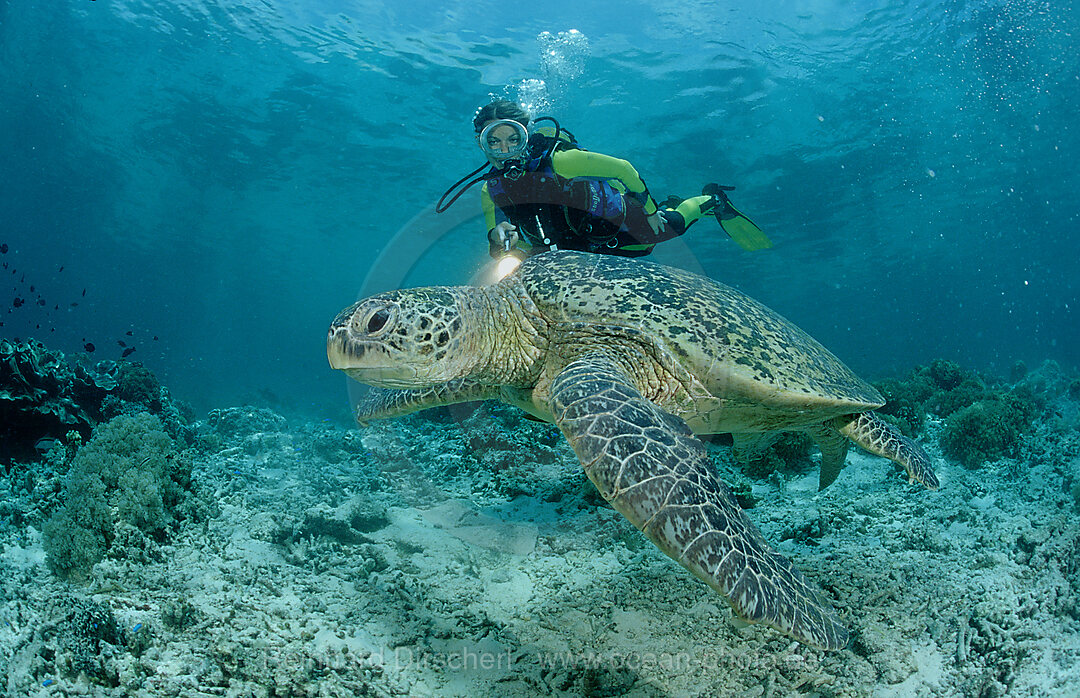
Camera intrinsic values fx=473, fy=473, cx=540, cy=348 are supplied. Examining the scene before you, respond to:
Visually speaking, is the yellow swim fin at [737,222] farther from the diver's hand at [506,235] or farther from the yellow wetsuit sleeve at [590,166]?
the diver's hand at [506,235]

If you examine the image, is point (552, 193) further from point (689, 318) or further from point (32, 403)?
point (32, 403)

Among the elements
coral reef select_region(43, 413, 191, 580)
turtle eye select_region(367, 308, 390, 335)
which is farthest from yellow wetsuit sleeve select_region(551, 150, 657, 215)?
coral reef select_region(43, 413, 191, 580)

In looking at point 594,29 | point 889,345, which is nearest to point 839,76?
point 594,29

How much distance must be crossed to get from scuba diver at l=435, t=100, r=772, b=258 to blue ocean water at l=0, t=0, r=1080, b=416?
975cm

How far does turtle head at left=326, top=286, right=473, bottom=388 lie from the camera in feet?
9.39

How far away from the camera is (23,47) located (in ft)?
60.1

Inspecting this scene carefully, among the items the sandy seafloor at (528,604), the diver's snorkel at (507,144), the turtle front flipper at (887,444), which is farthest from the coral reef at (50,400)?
the turtle front flipper at (887,444)

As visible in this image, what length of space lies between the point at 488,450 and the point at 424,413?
268 cm

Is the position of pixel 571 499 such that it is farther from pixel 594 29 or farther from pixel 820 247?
pixel 820 247

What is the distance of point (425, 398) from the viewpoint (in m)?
4.17

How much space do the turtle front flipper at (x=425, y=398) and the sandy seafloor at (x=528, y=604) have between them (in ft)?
2.88

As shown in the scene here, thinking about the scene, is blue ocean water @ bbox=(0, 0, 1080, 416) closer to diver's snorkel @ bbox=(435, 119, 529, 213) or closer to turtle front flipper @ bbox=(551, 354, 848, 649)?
diver's snorkel @ bbox=(435, 119, 529, 213)

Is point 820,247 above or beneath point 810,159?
beneath

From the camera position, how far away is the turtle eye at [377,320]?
2.91m
